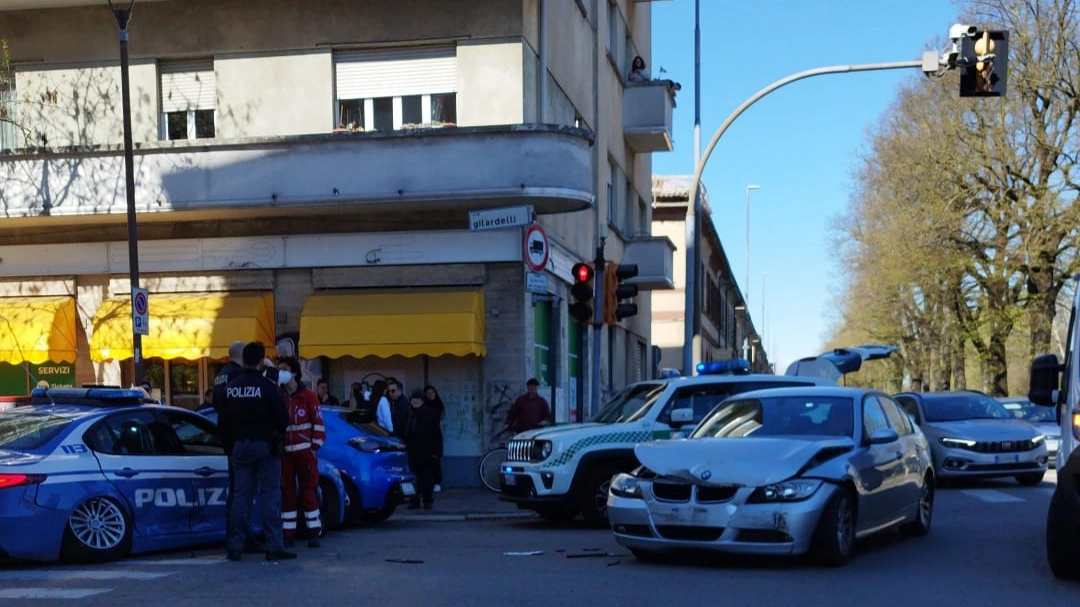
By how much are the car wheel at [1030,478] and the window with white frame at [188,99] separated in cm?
1387

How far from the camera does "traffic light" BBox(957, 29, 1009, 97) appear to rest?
1630 cm

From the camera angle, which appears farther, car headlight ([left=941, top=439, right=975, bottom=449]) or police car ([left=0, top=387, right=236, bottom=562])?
car headlight ([left=941, top=439, right=975, bottom=449])

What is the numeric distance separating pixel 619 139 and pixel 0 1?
48.1ft

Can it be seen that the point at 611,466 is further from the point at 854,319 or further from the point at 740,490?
the point at 854,319

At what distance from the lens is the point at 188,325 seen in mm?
20859

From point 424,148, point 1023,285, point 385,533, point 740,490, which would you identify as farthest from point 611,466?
point 1023,285

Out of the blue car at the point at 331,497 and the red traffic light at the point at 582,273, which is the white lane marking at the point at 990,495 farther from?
the blue car at the point at 331,497

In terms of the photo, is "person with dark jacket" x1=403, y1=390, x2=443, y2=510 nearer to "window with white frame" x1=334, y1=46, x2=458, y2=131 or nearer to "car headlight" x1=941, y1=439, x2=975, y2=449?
"window with white frame" x1=334, y1=46, x2=458, y2=131

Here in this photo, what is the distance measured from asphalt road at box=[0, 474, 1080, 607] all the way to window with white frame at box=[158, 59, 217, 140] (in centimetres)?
1099

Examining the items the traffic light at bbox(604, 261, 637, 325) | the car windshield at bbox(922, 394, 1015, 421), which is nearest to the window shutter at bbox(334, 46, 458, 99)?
the traffic light at bbox(604, 261, 637, 325)

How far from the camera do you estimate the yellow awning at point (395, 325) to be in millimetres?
19969

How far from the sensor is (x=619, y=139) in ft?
102

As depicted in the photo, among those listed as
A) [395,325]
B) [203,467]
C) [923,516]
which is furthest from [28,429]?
[395,325]

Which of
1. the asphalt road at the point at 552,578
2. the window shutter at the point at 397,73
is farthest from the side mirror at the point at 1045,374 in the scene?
the window shutter at the point at 397,73
